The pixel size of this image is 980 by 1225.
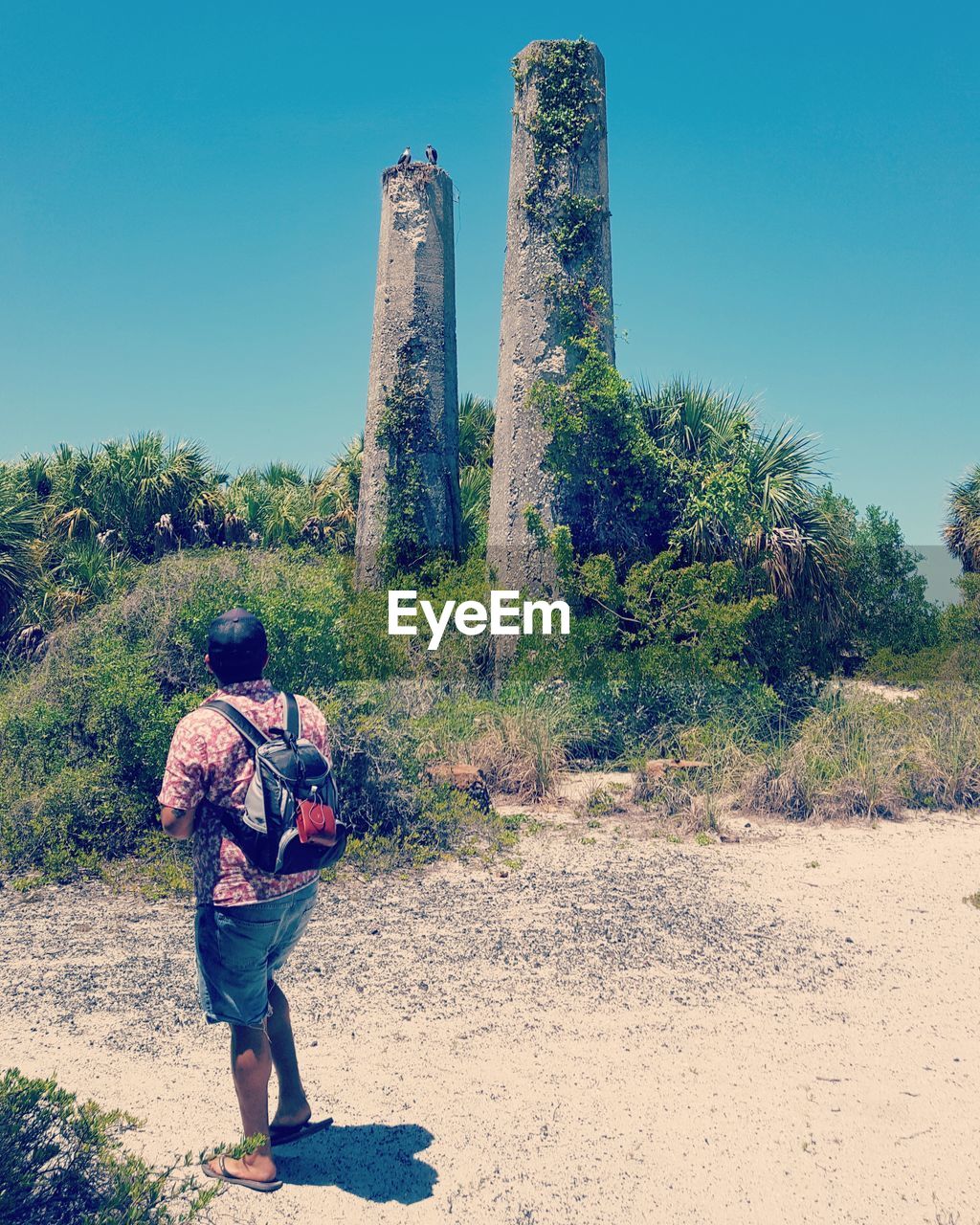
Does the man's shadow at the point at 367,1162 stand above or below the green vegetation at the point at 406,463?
below

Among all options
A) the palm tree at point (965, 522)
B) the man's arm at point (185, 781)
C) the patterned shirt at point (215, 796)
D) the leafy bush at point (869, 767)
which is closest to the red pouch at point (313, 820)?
the patterned shirt at point (215, 796)

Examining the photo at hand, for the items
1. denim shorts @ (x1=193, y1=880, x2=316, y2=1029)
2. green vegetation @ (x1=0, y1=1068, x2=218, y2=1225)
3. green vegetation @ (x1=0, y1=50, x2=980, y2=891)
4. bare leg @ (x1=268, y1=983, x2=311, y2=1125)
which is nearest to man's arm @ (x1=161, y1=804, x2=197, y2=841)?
denim shorts @ (x1=193, y1=880, x2=316, y2=1029)

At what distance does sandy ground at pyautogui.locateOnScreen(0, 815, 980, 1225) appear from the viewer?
3369 millimetres

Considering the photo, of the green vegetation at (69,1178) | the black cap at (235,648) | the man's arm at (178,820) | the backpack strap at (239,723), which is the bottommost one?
the green vegetation at (69,1178)

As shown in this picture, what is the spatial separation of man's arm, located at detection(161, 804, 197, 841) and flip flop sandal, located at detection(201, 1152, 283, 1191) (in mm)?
1142

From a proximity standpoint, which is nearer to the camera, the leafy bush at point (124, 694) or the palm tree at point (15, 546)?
the leafy bush at point (124, 694)

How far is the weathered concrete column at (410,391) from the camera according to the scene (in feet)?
48.6

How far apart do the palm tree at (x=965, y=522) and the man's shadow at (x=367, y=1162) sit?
20184 millimetres

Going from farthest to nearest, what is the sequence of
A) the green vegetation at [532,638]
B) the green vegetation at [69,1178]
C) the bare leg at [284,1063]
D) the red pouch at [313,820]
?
the green vegetation at [532,638]
the bare leg at [284,1063]
the red pouch at [313,820]
the green vegetation at [69,1178]

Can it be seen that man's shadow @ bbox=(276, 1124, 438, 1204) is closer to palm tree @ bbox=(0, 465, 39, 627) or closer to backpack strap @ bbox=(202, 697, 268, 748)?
backpack strap @ bbox=(202, 697, 268, 748)

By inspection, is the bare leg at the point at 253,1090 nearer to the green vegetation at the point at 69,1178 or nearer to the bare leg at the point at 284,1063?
the bare leg at the point at 284,1063

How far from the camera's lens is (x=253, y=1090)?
3.22 metres

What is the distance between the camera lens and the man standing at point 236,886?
122 inches

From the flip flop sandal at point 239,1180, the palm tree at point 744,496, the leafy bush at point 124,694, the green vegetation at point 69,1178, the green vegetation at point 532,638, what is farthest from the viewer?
the palm tree at point 744,496
